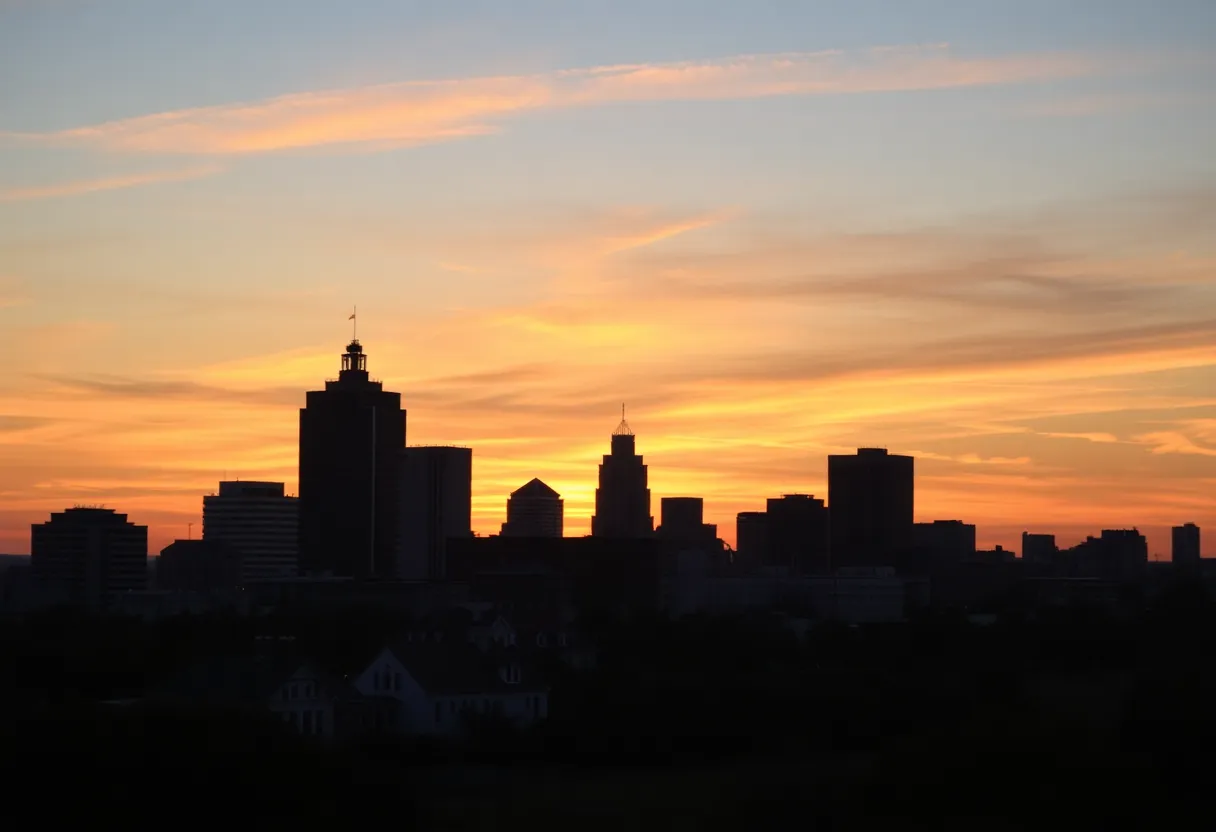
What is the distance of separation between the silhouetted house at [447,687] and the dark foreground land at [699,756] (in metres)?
1.81

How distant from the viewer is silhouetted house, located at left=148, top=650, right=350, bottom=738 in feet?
248

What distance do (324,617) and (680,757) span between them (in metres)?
46.7

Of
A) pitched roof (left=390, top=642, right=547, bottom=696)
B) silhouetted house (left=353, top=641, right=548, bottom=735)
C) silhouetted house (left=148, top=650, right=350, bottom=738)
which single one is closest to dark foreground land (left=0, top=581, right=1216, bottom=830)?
silhouetted house (left=353, top=641, right=548, bottom=735)

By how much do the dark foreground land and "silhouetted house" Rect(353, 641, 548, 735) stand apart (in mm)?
1810

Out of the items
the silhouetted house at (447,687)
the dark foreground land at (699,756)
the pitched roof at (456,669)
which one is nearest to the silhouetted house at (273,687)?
the silhouetted house at (447,687)

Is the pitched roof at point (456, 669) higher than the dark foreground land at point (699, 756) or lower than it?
higher

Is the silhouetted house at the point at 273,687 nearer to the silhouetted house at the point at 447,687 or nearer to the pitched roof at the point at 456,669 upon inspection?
the silhouetted house at the point at 447,687

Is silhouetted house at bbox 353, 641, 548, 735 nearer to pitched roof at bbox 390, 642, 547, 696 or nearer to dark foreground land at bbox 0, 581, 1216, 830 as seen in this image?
pitched roof at bbox 390, 642, 547, 696

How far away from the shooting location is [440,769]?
236 ft

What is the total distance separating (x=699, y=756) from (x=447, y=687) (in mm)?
14316

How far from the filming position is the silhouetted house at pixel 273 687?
75.5m

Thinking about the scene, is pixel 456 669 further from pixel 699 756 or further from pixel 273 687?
pixel 699 756

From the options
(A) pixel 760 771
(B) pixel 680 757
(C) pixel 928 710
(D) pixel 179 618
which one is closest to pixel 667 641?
(D) pixel 179 618

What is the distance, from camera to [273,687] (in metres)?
76.2
